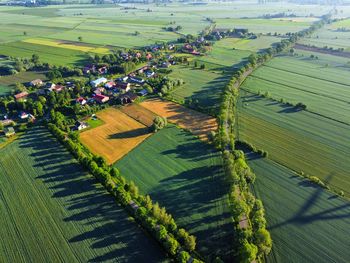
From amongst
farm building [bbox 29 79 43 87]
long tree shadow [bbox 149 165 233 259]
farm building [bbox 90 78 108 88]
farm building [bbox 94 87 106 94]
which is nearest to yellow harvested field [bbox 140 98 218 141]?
long tree shadow [bbox 149 165 233 259]

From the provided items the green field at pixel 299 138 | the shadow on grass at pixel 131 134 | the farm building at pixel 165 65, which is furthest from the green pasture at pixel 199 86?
the shadow on grass at pixel 131 134

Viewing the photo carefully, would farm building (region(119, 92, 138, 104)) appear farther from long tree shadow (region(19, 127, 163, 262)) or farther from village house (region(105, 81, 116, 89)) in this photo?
long tree shadow (region(19, 127, 163, 262))

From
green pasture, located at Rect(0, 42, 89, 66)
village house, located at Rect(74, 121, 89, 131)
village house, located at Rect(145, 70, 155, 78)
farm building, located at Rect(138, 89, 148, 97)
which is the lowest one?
village house, located at Rect(74, 121, 89, 131)

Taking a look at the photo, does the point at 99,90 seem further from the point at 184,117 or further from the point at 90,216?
the point at 90,216

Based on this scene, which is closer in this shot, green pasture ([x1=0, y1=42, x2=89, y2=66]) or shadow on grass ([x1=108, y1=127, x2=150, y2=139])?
shadow on grass ([x1=108, y1=127, x2=150, y2=139])

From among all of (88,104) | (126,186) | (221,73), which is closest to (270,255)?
(126,186)

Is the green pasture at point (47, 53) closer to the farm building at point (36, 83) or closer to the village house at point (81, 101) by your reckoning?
the farm building at point (36, 83)

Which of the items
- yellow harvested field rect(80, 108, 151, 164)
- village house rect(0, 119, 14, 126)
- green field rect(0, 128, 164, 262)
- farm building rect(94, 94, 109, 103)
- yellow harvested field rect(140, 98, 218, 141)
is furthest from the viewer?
farm building rect(94, 94, 109, 103)
